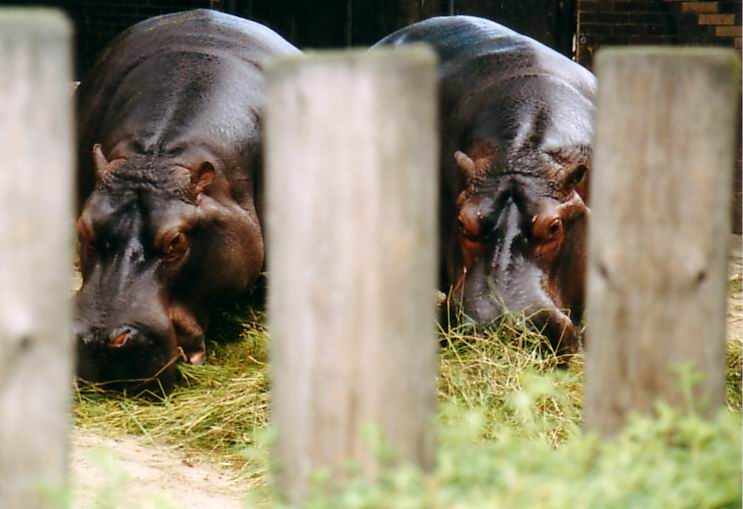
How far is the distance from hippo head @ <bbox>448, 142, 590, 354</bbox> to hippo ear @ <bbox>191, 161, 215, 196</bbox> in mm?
1009

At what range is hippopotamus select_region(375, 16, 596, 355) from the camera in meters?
4.79

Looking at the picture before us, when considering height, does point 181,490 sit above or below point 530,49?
below

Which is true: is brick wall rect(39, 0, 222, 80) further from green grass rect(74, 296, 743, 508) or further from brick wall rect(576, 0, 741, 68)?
green grass rect(74, 296, 743, 508)

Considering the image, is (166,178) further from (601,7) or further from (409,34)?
(601,7)

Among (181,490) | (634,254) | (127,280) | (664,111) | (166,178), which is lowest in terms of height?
(181,490)

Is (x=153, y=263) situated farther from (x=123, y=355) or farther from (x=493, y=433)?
(x=493, y=433)

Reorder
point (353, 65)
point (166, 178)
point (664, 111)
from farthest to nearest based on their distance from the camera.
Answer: point (166, 178) < point (664, 111) < point (353, 65)

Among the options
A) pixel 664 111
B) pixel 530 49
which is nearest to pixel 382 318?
pixel 664 111

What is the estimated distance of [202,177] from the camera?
5.09 meters

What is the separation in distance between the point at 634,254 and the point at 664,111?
256 mm

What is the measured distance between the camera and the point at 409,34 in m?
6.95

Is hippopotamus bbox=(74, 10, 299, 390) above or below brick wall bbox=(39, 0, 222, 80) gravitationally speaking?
below

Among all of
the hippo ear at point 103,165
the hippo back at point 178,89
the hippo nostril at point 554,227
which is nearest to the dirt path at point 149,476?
the hippo ear at point 103,165

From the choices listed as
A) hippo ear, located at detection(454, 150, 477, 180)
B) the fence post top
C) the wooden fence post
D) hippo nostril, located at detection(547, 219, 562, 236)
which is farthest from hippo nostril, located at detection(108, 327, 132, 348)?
the fence post top
